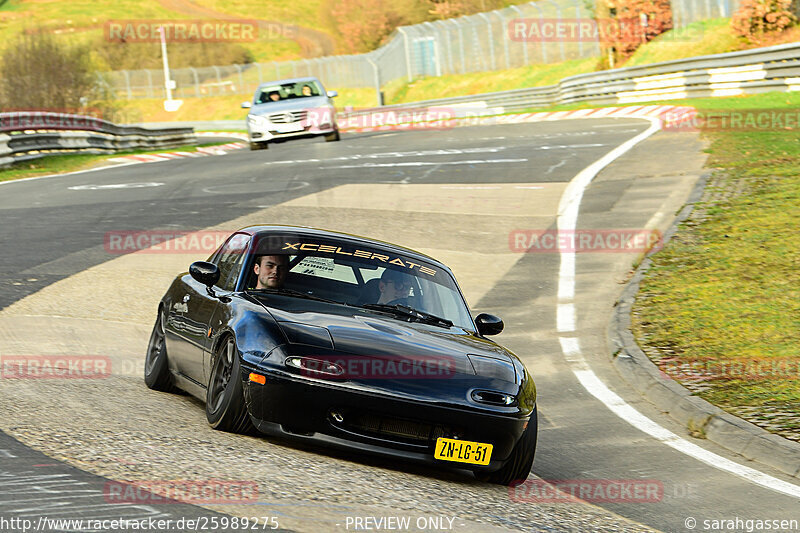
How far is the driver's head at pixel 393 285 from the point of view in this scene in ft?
24.3

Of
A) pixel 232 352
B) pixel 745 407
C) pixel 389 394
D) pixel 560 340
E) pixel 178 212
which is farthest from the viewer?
pixel 178 212

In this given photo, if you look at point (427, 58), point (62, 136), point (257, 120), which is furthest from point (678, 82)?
point (427, 58)

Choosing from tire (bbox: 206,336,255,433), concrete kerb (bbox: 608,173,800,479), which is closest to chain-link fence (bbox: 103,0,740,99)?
concrete kerb (bbox: 608,173,800,479)

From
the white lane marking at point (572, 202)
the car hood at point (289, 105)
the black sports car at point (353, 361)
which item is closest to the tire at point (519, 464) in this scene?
the black sports car at point (353, 361)

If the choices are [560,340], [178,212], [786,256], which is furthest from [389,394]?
[178,212]

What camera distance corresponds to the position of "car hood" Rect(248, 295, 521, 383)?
6.16 m

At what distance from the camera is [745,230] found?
14523 millimetres

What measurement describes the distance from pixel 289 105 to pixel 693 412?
23981 millimetres

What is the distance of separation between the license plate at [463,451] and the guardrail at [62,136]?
921 inches

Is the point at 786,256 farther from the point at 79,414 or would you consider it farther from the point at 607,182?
the point at 79,414

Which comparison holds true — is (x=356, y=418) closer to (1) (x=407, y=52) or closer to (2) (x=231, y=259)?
(2) (x=231, y=259)

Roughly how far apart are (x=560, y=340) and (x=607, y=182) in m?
9.32

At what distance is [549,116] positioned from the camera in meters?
39.0

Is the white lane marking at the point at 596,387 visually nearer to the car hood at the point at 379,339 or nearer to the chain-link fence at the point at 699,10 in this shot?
the car hood at the point at 379,339
